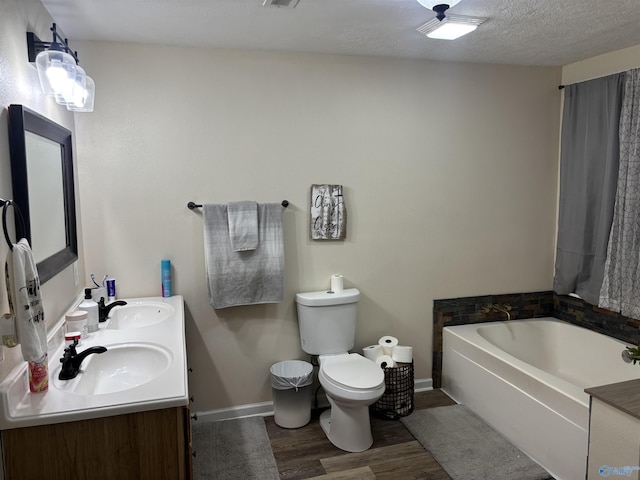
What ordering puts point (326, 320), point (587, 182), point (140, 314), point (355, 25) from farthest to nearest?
point (587, 182)
point (326, 320)
point (140, 314)
point (355, 25)

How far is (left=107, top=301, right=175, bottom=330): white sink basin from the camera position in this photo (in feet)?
8.16

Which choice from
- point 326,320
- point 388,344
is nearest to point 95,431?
point 326,320

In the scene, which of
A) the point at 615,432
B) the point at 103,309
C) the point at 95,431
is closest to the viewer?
the point at 95,431

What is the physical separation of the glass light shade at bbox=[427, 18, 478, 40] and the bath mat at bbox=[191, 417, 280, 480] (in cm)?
251

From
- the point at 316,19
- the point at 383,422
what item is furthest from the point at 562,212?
the point at 316,19

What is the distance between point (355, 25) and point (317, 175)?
968 mm

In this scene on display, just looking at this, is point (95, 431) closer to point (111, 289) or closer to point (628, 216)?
point (111, 289)

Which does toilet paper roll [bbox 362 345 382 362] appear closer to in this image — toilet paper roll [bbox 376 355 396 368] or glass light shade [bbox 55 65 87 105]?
toilet paper roll [bbox 376 355 396 368]

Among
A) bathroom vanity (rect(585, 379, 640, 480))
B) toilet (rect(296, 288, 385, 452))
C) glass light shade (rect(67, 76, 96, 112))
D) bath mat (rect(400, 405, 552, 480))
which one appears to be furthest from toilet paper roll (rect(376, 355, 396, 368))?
glass light shade (rect(67, 76, 96, 112))

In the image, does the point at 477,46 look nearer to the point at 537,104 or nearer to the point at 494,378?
the point at 537,104

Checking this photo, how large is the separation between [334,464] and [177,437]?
4.52ft

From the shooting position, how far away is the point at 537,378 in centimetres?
255

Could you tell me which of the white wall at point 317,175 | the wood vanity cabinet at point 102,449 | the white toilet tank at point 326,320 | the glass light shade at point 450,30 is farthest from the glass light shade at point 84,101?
the glass light shade at point 450,30

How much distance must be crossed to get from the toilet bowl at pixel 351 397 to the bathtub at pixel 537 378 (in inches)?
30.5
